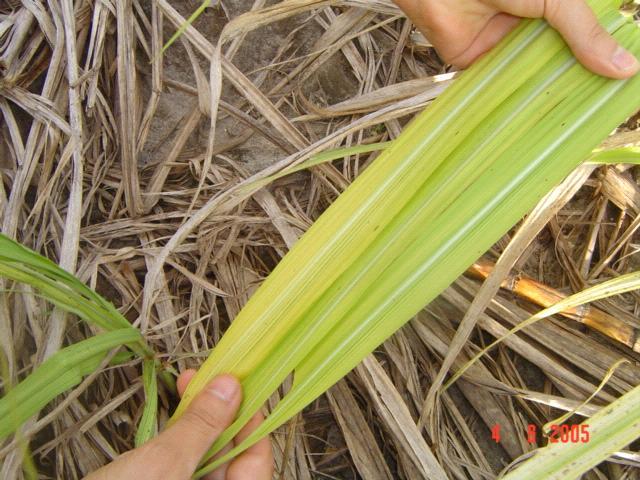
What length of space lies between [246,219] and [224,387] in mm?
457

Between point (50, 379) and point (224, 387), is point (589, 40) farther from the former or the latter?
point (50, 379)

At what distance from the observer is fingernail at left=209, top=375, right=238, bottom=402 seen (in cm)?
81

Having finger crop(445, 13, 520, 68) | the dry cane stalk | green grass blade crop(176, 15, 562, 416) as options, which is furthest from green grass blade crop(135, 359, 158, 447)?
finger crop(445, 13, 520, 68)

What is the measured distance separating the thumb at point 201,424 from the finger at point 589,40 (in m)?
0.71

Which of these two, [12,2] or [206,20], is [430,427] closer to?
[206,20]

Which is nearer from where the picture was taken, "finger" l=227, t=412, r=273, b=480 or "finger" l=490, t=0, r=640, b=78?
"finger" l=490, t=0, r=640, b=78

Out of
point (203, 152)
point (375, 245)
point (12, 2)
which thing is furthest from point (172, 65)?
point (375, 245)

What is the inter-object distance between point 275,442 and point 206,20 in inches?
39.6

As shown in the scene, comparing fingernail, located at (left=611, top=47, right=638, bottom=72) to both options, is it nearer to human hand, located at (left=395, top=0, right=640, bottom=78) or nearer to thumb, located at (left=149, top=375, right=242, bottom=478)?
human hand, located at (left=395, top=0, right=640, bottom=78)

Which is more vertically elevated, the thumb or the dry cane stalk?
the thumb

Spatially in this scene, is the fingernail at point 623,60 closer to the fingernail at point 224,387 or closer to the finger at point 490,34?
the finger at point 490,34

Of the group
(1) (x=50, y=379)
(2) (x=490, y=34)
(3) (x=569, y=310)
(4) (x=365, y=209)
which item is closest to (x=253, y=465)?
(1) (x=50, y=379)

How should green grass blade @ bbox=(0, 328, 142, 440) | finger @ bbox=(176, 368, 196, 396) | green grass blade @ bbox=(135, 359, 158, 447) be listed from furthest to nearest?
1. finger @ bbox=(176, 368, 196, 396)
2. green grass blade @ bbox=(135, 359, 158, 447)
3. green grass blade @ bbox=(0, 328, 142, 440)

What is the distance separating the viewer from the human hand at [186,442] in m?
0.74
